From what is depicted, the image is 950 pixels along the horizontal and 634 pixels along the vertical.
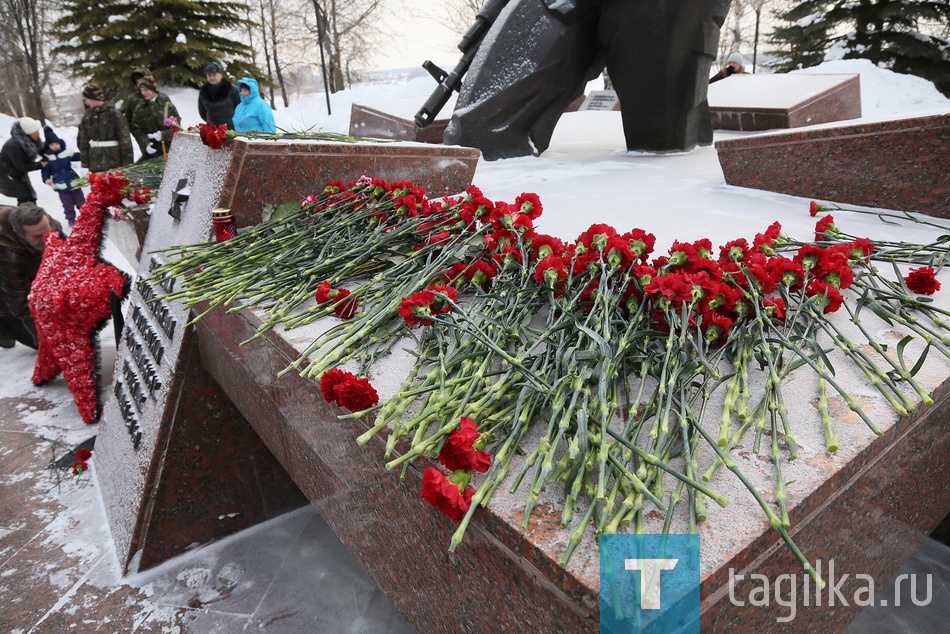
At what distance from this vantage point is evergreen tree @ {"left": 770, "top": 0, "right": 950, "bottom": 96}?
12398mm

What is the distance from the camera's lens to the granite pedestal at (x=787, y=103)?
561 centimetres

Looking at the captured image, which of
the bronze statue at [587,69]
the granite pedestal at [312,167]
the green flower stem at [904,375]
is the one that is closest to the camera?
the green flower stem at [904,375]

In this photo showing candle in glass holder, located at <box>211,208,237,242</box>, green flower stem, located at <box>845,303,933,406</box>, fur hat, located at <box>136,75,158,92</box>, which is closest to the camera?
green flower stem, located at <box>845,303,933,406</box>

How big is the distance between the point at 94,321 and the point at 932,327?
151 inches

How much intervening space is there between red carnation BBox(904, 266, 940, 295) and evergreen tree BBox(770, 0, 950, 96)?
13855 mm

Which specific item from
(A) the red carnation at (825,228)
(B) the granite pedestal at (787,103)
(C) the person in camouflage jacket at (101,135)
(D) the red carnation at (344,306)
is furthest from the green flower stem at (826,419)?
(C) the person in camouflage jacket at (101,135)

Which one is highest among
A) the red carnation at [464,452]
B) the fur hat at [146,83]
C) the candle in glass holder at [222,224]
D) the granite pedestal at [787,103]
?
the fur hat at [146,83]

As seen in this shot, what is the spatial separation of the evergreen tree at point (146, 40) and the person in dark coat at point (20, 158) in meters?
8.26

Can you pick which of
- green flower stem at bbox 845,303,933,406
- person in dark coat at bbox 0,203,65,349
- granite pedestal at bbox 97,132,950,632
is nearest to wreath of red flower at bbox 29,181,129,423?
person in dark coat at bbox 0,203,65,349

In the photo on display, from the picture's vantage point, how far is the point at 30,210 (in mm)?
4098

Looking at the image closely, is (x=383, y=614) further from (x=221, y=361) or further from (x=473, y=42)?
(x=473, y=42)

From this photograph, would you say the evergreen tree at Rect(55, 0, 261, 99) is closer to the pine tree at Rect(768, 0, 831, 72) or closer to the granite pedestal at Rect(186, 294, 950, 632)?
the pine tree at Rect(768, 0, 831, 72)

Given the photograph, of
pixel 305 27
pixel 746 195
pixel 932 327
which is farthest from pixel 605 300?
pixel 305 27

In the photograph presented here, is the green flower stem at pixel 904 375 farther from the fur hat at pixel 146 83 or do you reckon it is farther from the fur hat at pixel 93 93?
the fur hat at pixel 93 93
